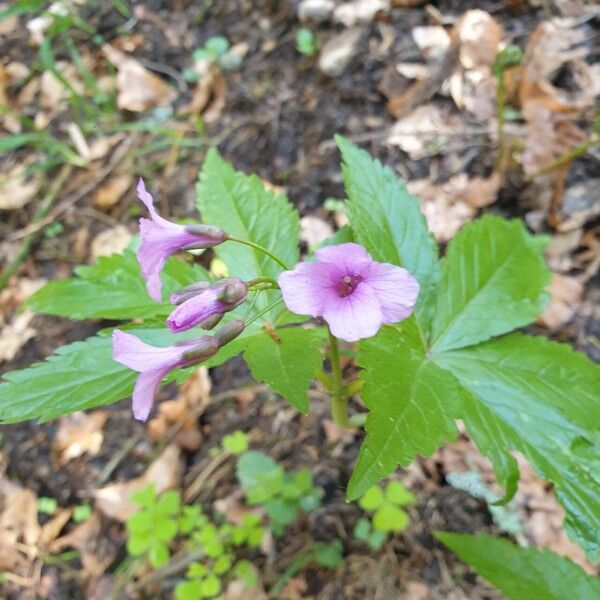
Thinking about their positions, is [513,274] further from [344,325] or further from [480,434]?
[344,325]

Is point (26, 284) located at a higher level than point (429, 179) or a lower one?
lower

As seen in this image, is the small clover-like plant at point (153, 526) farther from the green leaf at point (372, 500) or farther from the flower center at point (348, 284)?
the flower center at point (348, 284)

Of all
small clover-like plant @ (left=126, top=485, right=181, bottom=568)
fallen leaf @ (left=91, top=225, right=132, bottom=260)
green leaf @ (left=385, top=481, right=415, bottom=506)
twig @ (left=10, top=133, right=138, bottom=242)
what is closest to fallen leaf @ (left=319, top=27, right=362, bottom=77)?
twig @ (left=10, top=133, right=138, bottom=242)

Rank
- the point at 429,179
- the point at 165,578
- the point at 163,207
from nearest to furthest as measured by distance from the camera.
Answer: the point at 165,578 < the point at 429,179 < the point at 163,207

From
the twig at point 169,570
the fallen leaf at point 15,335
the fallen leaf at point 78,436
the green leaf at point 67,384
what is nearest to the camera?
the green leaf at point 67,384

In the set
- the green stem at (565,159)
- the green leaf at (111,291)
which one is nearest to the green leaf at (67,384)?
the green leaf at (111,291)

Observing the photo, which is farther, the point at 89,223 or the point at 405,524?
the point at 89,223

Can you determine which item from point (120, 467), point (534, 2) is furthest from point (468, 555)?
point (534, 2)

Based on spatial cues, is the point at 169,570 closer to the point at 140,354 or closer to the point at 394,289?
the point at 140,354
